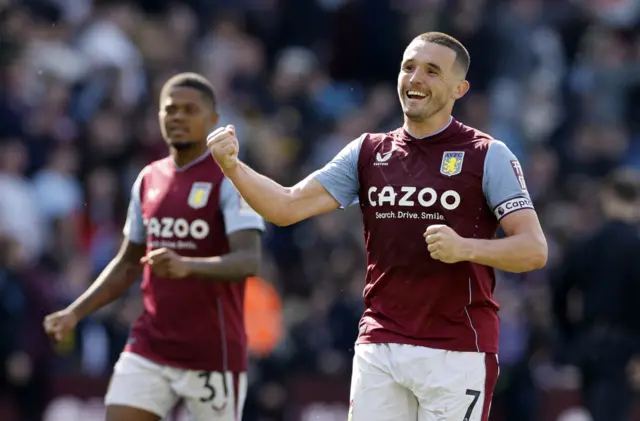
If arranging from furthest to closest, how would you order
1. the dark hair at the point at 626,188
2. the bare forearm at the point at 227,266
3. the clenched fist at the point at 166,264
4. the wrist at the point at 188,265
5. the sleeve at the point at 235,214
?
the dark hair at the point at 626,188 → the sleeve at the point at 235,214 → the bare forearm at the point at 227,266 → the wrist at the point at 188,265 → the clenched fist at the point at 166,264

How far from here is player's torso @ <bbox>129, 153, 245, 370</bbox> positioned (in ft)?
30.0

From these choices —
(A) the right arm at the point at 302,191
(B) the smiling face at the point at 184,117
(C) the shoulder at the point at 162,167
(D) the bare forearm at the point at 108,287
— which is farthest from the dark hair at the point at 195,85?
(A) the right arm at the point at 302,191

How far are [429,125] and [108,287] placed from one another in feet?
9.42

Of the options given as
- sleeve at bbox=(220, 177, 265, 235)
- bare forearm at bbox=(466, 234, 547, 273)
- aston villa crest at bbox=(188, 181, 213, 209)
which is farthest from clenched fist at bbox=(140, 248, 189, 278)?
bare forearm at bbox=(466, 234, 547, 273)

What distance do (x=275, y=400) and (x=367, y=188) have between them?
26.3 ft

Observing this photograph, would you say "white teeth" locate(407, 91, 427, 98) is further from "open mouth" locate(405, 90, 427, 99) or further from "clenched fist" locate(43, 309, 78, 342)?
"clenched fist" locate(43, 309, 78, 342)

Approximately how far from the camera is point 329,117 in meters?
19.0

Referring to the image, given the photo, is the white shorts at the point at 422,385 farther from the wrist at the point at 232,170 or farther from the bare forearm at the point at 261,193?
the wrist at the point at 232,170

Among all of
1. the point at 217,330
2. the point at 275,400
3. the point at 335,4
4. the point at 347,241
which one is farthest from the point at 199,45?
the point at 217,330

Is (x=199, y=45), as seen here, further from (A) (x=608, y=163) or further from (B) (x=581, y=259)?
(B) (x=581, y=259)

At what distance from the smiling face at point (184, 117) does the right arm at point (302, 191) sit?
187cm

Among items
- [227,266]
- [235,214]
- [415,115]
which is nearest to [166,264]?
[227,266]

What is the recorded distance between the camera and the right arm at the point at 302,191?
739 centimetres

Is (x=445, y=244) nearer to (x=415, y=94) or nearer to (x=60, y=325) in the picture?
(x=415, y=94)
